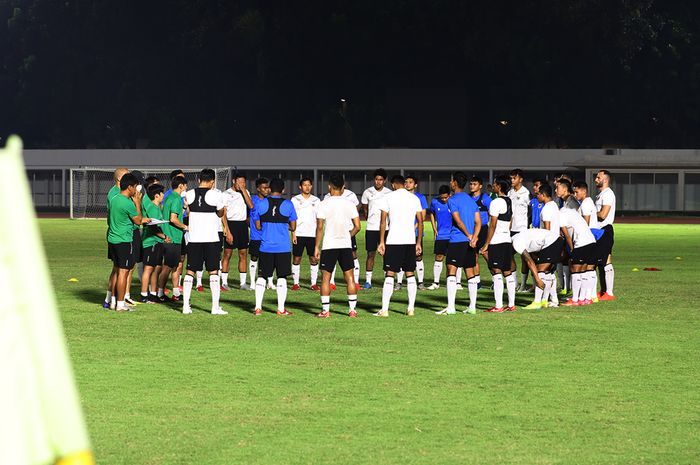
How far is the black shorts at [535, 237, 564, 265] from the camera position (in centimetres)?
1606

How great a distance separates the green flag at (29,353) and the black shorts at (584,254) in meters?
15.6

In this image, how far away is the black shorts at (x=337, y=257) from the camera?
1462 centimetres

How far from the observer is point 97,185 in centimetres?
6341

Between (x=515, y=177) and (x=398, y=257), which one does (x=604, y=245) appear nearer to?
(x=515, y=177)

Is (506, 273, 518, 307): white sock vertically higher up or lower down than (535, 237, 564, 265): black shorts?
lower down

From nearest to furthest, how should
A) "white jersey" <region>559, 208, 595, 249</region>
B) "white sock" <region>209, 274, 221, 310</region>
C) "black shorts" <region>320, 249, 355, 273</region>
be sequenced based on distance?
"black shorts" <region>320, 249, 355, 273</region>, "white sock" <region>209, 274, 221, 310</region>, "white jersey" <region>559, 208, 595, 249</region>

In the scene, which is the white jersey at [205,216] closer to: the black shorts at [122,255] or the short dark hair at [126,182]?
the short dark hair at [126,182]

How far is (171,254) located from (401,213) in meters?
3.84

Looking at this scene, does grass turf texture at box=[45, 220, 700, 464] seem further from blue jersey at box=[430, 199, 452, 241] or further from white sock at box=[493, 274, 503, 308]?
blue jersey at box=[430, 199, 452, 241]

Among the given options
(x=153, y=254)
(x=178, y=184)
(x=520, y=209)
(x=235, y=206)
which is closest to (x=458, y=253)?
(x=520, y=209)

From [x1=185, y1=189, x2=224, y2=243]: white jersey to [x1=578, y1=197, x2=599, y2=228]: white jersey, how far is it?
18.1 feet
